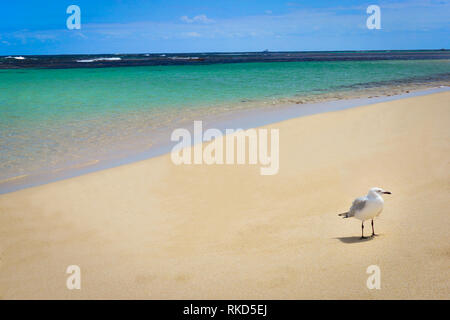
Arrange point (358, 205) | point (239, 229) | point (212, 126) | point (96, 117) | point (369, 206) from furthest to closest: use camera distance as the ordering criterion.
→ 1. point (96, 117)
2. point (212, 126)
3. point (239, 229)
4. point (358, 205)
5. point (369, 206)

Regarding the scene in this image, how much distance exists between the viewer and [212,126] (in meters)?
13.0

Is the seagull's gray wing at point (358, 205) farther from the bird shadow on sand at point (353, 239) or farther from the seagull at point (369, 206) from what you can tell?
the bird shadow on sand at point (353, 239)

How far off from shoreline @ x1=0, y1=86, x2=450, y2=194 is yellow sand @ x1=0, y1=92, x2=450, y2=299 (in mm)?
734

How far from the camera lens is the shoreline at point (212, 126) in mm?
8070

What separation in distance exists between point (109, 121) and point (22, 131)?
2.89m

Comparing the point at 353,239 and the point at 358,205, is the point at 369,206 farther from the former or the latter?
the point at 353,239

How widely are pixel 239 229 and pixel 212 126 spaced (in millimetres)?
8081

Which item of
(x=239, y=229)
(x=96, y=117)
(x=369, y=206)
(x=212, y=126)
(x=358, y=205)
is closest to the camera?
(x=369, y=206)

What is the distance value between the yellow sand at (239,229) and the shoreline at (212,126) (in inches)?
28.9

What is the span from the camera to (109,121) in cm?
Result: 1465

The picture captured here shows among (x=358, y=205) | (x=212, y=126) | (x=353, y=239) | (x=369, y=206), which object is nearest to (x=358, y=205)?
(x=358, y=205)

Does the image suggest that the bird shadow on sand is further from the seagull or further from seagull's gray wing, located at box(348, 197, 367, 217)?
seagull's gray wing, located at box(348, 197, 367, 217)
